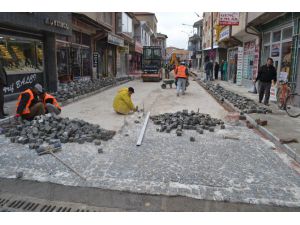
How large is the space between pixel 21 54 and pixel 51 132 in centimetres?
694

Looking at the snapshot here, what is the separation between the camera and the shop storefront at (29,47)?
404 inches

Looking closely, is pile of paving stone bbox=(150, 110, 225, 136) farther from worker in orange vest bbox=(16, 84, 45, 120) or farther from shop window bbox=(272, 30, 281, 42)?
shop window bbox=(272, 30, 281, 42)

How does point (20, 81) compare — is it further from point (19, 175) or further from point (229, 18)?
point (229, 18)

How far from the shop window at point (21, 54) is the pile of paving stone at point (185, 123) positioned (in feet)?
21.7

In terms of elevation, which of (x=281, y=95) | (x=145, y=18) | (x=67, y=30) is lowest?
(x=281, y=95)

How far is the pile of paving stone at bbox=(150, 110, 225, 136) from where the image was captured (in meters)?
7.06

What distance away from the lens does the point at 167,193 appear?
3.79 meters

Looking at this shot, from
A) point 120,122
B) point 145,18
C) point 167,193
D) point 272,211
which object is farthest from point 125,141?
point 145,18

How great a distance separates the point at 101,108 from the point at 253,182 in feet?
23.5

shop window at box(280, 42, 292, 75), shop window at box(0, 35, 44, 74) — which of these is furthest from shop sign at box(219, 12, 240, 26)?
shop window at box(0, 35, 44, 74)

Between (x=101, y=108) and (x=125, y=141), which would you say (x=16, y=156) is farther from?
(x=101, y=108)

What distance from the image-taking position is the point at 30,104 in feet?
23.2

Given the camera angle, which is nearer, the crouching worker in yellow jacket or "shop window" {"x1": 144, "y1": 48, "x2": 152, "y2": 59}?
the crouching worker in yellow jacket

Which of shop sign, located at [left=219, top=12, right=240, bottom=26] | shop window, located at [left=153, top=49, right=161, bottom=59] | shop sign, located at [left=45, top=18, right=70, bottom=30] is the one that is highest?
shop sign, located at [left=219, top=12, right=240, bottom=26]
